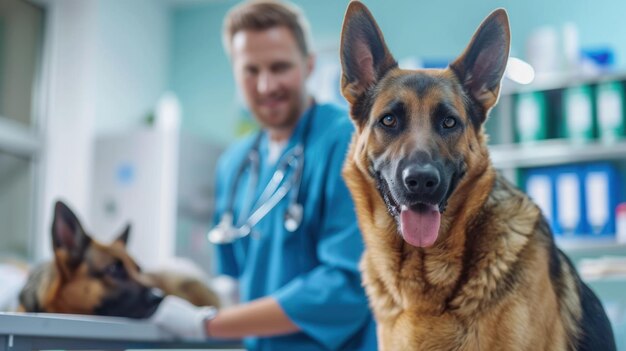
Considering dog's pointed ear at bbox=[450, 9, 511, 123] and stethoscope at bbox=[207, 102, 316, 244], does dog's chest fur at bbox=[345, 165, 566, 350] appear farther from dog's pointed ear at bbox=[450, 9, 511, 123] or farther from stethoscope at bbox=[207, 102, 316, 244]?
stethoscope at bbox=[207, 102, 316, 244]

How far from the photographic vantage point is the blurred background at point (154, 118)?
3088 mm

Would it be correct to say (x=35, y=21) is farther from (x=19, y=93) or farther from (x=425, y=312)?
(x=425, y=312)

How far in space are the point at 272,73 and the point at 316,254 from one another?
1.48 ft

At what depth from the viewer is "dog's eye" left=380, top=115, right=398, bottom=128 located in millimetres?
892

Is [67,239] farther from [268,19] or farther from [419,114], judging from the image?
[419,114]

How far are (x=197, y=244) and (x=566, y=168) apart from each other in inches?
79.9

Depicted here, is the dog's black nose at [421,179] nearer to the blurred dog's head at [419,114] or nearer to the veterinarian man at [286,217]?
the blurred dog's head at [419,114]

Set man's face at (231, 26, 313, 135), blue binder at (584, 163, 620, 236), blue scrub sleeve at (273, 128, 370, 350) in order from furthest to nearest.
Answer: blue binder at (584, 163, 620, 236) < man's face at (231, 26, 313, 135) < blue scrub sleeve at (273, 128, 370, 350)

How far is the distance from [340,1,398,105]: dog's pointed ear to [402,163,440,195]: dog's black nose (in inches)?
7.1

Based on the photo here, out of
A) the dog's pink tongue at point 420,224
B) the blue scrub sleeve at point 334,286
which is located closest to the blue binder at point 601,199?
the blue scrub sleeve at point 334,286

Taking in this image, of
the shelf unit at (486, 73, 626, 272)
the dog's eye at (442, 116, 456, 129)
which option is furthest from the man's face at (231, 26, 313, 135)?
the shelf unit at (486, 73, 626, 272)

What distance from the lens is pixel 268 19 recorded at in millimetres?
1630

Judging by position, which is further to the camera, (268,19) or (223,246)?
(223,246)

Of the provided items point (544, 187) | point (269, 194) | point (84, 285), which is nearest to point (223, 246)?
point (269, 194)
